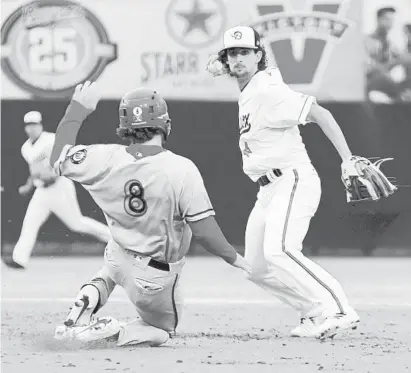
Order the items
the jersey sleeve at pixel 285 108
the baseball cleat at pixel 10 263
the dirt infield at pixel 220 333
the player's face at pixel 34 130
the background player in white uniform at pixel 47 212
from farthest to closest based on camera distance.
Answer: the player's face at pixel 34 130 < the background player in white uniform at pixel 47 212 < the baseball cleat at pixel 10 263 < the jersey sleeve at pixel 285 108 < the dirt infield at pixel 220 333

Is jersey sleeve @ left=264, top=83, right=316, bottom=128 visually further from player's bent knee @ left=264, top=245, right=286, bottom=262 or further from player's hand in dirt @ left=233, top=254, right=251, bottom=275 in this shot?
player's hand in dirt @ left=233, top=254, right=251, bottom=275

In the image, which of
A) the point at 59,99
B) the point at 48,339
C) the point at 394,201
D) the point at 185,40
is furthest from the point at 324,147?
the point at 48,339

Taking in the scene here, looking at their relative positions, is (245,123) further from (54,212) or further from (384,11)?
(384,11)

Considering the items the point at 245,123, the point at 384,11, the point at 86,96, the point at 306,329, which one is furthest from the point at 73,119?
the point at 384,11

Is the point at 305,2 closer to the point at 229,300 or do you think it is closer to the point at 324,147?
the point at 324,147

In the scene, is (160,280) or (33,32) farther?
(33,32)

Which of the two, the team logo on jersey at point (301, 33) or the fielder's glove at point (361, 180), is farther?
the team logo on jersey at point (301, 33)

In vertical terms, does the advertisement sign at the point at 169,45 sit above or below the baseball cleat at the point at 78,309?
above

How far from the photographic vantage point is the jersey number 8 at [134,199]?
5.74 meters

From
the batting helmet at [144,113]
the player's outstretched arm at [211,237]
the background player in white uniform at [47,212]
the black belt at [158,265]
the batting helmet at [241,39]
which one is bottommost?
the background player in white uniform at [47,212]

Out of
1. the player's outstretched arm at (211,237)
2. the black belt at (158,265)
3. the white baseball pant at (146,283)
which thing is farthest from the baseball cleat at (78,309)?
the player's outstretched arm at (211,237)

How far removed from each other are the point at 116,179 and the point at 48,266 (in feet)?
21.1

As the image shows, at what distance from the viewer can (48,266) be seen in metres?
12.0

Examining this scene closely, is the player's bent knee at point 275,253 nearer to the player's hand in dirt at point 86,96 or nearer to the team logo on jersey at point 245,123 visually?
the team logo on jersey at point 245,123
